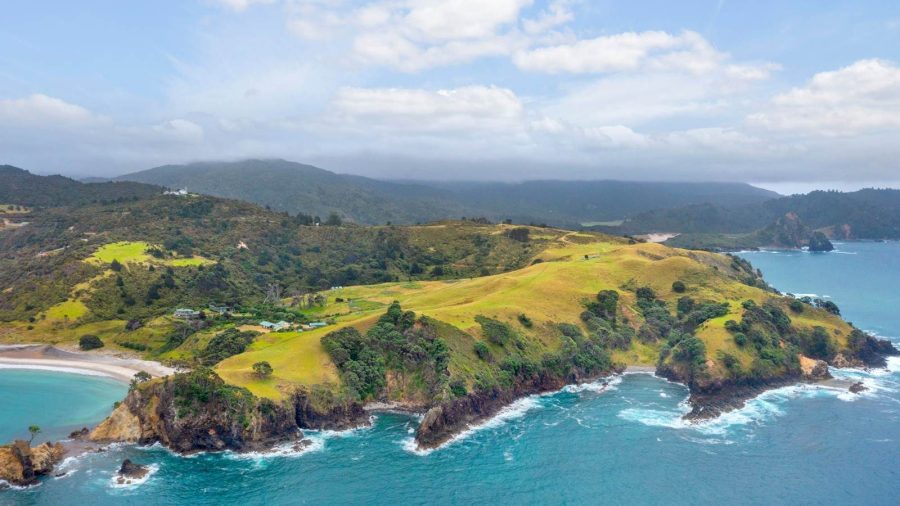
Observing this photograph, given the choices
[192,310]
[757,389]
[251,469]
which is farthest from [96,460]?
[757,389]

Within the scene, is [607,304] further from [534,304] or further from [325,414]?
[325,414]

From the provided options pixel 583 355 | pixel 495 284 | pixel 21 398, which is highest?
pixel 495 284

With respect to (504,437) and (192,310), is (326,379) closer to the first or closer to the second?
(504,437)

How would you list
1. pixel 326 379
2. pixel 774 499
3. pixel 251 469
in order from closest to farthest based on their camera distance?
1. pixel 774 499
2. pixel 251 469
3. pixel 326 379

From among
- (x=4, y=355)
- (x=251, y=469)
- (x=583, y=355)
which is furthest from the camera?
(x=4, y=355)

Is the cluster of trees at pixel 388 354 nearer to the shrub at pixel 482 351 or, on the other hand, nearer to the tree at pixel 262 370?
the shrub at pixel 482 351

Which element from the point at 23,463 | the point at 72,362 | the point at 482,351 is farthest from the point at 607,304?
the point at 72,362

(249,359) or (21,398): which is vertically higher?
(249,359)
